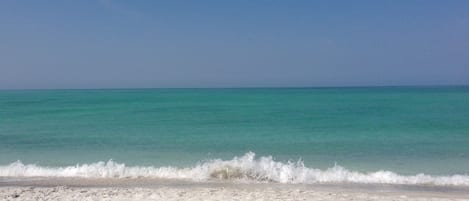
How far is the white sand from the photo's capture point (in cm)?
936

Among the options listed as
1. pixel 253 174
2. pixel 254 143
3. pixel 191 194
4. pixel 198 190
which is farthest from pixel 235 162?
pixel 254 143

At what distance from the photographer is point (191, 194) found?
973 cm

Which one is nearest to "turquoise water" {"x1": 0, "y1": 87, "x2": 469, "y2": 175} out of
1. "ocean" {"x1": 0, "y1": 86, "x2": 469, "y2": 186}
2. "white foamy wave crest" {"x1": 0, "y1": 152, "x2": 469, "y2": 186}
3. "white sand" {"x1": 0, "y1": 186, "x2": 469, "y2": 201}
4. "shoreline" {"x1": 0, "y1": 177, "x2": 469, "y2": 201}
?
"ocean" {"x1": 0, "y1": 86, "x2": 469, "y2": 186}

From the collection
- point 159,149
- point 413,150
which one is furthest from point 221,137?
point 413,150

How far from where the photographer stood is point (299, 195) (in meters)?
9.65

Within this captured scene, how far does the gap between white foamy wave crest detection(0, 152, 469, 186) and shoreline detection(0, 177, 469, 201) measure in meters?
0.42

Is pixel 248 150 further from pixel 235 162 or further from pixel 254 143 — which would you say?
pixel 235 162

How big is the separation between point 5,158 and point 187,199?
28.7ft

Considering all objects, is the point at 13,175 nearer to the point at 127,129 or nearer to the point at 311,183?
the point at 311,183

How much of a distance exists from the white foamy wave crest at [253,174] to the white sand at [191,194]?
4.17 ft

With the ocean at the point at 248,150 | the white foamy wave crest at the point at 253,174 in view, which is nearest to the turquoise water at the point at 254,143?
the ocean at the point at 248,150

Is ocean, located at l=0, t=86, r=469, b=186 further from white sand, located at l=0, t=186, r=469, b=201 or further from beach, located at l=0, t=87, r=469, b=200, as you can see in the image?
white sand, located at l=0, t=186, r=469, b=201

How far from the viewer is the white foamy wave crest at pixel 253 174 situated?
462 inches

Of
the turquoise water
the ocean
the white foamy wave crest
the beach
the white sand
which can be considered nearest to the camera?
the white sand
